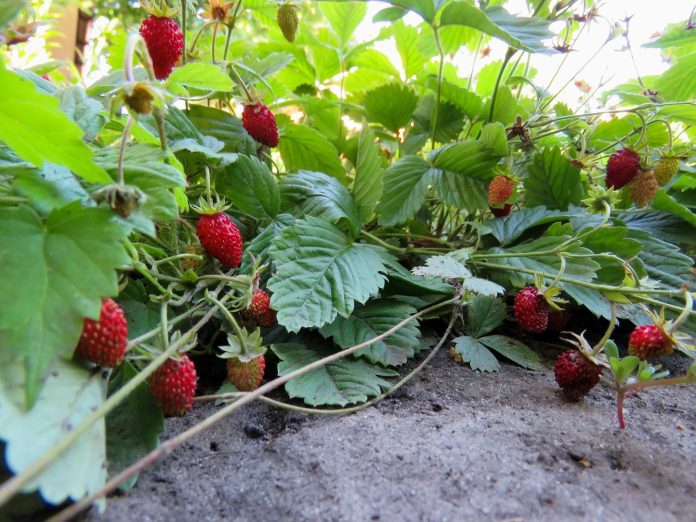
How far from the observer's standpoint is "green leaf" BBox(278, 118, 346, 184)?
1033 millimetres

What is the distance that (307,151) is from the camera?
107 centimetres

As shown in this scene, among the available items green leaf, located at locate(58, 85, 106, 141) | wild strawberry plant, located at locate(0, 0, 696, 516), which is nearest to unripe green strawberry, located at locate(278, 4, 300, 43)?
wild strawberry plant, located at locate(0, 0, 696, 516)

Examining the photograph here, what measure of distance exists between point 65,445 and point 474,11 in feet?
2.73

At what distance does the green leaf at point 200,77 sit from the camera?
25.5 inches

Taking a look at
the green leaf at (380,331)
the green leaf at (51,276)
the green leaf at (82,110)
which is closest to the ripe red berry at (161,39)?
the green leaf at (82,110)

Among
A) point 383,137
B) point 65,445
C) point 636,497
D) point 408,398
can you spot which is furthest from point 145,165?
point 383,137

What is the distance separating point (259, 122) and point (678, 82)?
0.93 m

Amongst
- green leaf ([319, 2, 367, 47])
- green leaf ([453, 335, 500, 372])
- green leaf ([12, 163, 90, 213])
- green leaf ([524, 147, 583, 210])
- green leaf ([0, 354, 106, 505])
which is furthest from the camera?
green leaf ([319, 2, 367, 47])

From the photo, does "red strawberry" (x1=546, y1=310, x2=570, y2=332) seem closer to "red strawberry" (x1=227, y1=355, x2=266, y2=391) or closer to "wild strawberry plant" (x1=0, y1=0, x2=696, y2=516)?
"wild strawberry plant" (x1=0, y1=0, x2=696, y2=516)

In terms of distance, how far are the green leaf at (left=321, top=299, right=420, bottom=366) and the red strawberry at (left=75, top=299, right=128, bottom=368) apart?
0.34 m

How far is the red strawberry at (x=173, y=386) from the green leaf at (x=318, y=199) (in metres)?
0.41

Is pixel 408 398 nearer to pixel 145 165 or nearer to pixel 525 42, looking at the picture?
pixel 145 165

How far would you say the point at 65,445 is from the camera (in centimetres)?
36

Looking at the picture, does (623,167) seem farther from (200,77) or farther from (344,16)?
(344,16)
